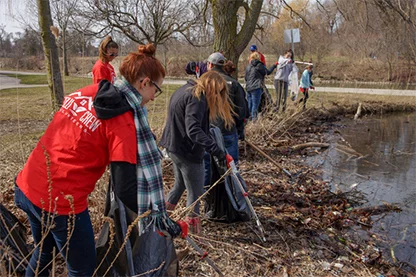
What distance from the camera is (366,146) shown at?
28.5 feet

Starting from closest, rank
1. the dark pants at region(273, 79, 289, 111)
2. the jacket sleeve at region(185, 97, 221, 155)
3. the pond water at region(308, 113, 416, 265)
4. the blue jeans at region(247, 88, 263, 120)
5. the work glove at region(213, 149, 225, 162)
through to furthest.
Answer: the jacket sleeve at region(185, 97, 221, 155) → the work glove at region(213, 149, 225, 162) → the pond water at region(308, 113, 416, 265) → the blue jeans at region(247, 88, 263, 120) → the dark pants at region(273, 79, 289, 111)

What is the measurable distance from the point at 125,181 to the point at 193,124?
1.34m

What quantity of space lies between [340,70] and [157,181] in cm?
2544

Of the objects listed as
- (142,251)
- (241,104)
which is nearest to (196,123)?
(142,251)

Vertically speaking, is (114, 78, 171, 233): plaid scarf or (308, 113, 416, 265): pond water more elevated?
(114, 78, 171, 233): plaid scarf

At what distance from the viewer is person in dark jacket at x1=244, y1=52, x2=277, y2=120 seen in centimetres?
825

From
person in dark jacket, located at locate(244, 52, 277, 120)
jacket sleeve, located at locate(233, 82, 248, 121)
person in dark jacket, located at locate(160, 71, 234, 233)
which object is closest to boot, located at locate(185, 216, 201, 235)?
person in dark jacket, located at locate(160, 71, 234, 233)

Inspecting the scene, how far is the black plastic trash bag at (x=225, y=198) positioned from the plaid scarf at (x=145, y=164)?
1719 mm

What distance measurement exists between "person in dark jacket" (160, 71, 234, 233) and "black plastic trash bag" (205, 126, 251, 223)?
1.27 ft

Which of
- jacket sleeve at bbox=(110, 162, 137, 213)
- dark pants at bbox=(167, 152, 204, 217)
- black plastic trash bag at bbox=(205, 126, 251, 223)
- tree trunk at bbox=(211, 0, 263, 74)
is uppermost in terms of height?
tree trunk at bbox=(211, 0, 263, 74)

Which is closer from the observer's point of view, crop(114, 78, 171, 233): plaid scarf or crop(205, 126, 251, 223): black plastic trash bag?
crop(114, 78, 171, 233): plaid scarf

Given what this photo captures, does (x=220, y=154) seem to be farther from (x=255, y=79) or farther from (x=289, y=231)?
(x=255, y=79)

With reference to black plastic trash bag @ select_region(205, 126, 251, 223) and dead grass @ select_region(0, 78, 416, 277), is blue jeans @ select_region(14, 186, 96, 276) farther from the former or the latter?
black plastic trash bag @ select_region(205, 126, 251, 223)

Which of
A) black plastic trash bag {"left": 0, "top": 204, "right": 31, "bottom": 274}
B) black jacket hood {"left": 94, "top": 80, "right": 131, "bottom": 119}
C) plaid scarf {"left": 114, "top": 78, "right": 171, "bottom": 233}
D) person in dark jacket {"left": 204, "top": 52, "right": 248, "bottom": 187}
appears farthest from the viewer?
person in dark jacket {"left": 204, "top": 52, "right": 248, "bottom": 187}
